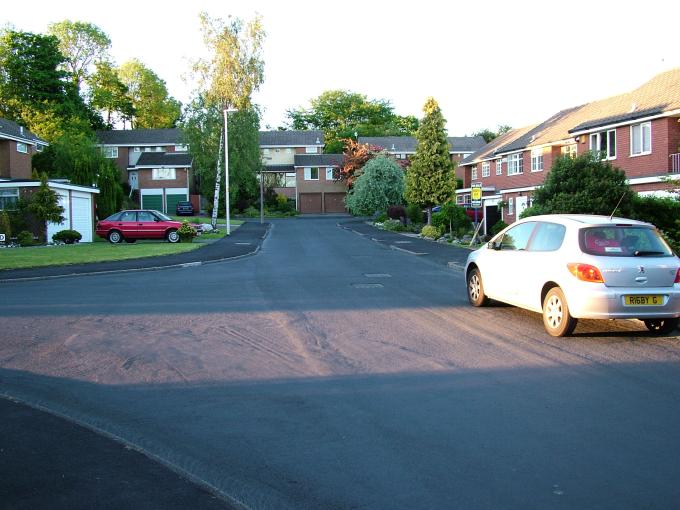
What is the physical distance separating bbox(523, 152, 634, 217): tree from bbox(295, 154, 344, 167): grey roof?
54.7 m

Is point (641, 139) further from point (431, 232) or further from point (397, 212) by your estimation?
point (397, 212)

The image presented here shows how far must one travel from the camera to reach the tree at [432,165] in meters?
43.1

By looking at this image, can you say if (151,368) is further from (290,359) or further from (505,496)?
(505,496)

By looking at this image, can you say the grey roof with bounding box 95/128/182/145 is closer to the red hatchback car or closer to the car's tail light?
the red hatchback car

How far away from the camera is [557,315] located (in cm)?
955

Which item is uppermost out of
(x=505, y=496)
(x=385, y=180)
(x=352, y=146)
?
(x=352, y=146)

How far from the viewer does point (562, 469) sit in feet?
15.6

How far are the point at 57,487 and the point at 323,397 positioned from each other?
281 cm

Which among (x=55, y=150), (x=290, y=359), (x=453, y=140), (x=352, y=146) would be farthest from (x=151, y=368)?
(x=453, y=140)

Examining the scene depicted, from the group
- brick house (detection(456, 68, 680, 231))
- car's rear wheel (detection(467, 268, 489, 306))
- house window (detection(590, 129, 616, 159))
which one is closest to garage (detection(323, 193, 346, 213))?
brick house (detection(456, 68, 680, 231))

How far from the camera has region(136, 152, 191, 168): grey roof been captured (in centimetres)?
7156

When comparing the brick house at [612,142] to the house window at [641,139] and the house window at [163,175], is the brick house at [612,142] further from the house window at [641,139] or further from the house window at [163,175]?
the house window at [163,175]

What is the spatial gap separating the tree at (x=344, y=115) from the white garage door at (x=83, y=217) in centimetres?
6186

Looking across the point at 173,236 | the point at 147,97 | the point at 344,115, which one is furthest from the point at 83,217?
the point at 344,115
